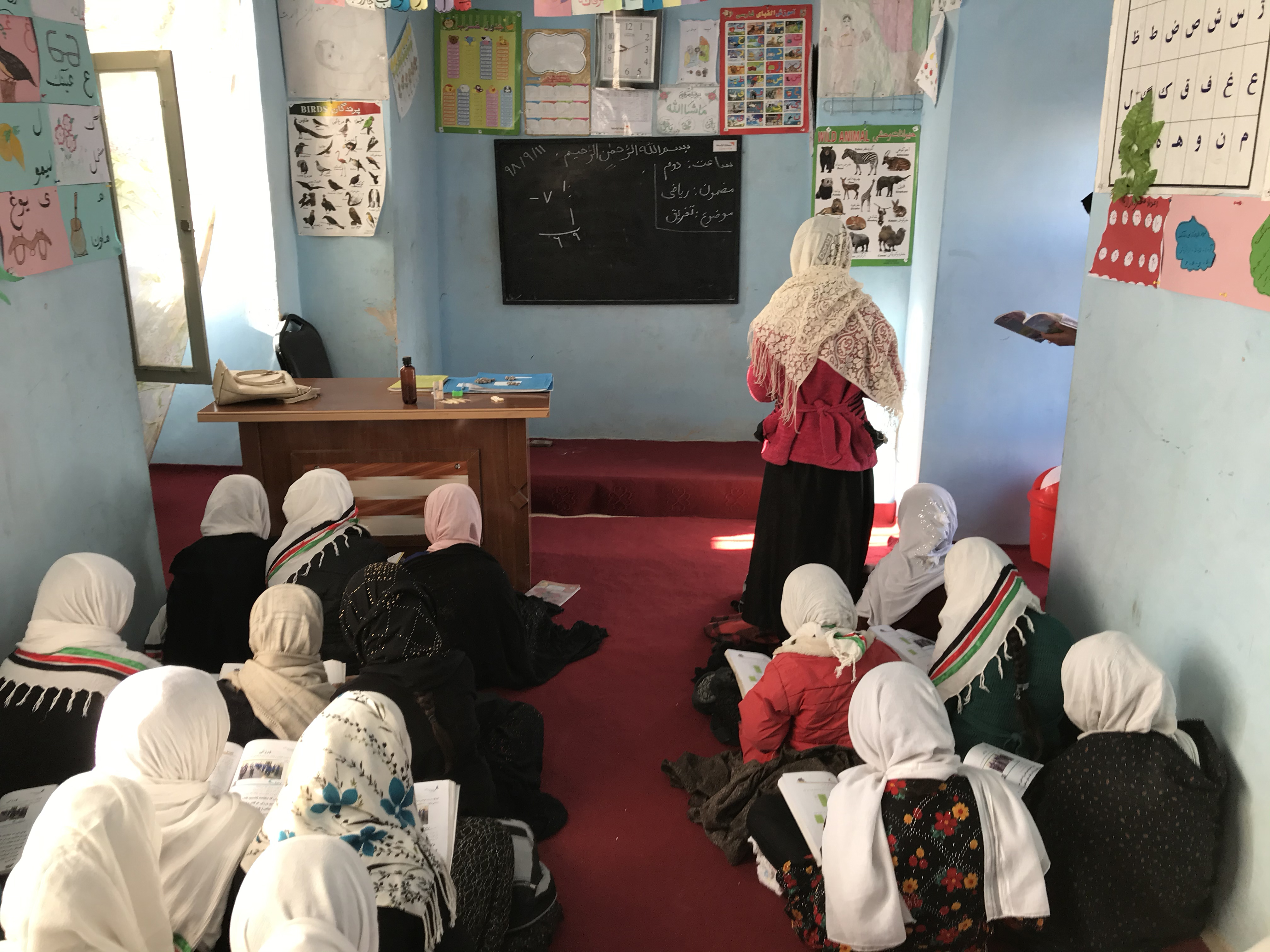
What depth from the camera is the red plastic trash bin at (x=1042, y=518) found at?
4051 millimetres

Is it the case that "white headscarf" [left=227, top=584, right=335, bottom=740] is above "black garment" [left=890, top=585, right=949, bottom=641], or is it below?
above

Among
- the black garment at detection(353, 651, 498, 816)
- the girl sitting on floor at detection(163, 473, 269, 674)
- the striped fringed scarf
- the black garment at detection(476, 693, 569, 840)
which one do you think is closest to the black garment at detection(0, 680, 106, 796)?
the black garment at detection(353, 651, 498, 816)

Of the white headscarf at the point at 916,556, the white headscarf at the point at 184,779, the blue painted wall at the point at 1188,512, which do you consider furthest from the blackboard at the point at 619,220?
the white headscarf at the point at 184,779

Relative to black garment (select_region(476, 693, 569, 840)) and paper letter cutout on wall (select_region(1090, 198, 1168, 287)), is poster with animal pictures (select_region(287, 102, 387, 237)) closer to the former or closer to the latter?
black garment (select_region(476, 693, 569, 840))

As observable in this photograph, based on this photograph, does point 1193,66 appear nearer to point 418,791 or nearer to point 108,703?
point 418,791

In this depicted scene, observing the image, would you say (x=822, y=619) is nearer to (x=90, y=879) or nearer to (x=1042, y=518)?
(x=90, y=879)

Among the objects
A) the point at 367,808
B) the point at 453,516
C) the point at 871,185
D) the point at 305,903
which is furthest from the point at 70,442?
the point at 871,185

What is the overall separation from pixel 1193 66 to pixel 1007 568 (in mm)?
1278

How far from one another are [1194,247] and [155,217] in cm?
450

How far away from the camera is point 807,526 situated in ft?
10.8

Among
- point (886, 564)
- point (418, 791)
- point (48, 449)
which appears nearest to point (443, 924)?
point (418, 791)

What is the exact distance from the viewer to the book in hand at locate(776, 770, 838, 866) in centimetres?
210

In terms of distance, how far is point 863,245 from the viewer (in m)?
4.92

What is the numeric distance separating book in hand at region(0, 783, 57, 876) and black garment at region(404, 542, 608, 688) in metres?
1.13
